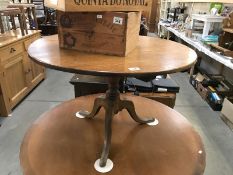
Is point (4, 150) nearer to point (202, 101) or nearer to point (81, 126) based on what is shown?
point (81, 126)

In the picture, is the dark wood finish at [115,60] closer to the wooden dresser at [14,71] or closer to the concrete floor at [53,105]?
the concrete floor at [53,105]

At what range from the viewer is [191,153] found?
0.93 meters

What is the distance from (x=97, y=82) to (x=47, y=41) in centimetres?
97

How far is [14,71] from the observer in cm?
224

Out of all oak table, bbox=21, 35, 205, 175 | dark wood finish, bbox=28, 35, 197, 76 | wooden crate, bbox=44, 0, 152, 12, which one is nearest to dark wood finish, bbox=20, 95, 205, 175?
oak table, bbox=21, 35, 205, 175

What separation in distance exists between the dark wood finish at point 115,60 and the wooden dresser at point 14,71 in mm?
1413

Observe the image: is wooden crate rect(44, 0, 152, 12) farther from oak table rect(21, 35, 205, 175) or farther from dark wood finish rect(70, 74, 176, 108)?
dark wood finish rect(70, 74, 176, 108)

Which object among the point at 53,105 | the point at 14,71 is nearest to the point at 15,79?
the point at 14,71

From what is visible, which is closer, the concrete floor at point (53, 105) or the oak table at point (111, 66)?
the oak table at point (111, 66)

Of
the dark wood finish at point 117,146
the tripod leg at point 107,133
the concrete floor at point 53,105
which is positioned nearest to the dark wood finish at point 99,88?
the concrete floor at point 53,105

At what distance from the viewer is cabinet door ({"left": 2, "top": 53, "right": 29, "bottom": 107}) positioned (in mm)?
2098

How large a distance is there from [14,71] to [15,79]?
91 millimetres

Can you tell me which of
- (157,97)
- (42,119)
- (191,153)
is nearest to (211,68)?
(157,97)

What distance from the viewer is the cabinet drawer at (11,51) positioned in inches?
79.0
